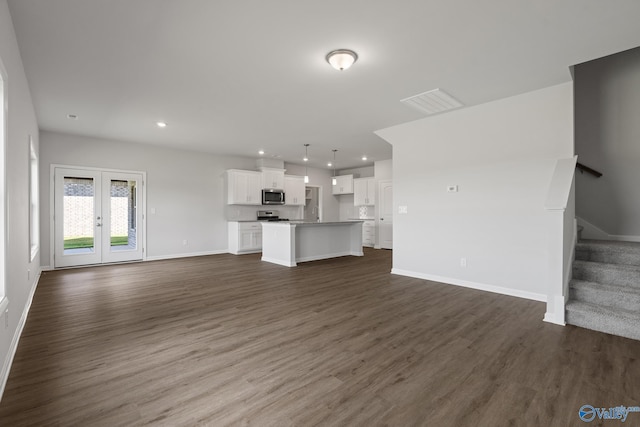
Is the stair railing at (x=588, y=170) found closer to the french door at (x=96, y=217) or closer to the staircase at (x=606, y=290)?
the staircase at (x=606, y=290)

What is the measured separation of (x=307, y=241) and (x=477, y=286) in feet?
11.8

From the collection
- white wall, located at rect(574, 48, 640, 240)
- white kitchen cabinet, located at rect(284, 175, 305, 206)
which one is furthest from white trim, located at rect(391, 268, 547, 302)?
white kitchen cabinet, located at rect(284, 175, 305, 206)

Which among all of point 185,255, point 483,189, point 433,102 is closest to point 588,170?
point 483,189

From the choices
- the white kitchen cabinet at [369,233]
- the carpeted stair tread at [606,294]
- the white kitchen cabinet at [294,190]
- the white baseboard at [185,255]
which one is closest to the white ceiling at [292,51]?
the carpeted stair tread at [606,294]

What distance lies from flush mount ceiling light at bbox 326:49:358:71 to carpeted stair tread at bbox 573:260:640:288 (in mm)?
3565

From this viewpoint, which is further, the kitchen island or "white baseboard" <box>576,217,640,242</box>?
the kitchen island

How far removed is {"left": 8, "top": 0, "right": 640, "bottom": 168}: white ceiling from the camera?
235 centimetres

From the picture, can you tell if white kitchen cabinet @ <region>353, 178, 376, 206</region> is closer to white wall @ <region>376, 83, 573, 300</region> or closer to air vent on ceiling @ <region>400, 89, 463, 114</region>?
white wall @ <region>376, 83, 573, 300</region>

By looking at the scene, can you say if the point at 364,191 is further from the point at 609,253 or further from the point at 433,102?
the point at 609,253

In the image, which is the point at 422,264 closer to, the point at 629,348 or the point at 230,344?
the point at 629,348

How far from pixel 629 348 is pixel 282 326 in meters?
3.05

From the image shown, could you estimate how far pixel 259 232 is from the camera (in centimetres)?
841

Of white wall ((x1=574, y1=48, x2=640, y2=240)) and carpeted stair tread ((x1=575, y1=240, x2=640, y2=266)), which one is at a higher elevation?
white wall ((x1=574, y1=48, x2=640, y2=240))

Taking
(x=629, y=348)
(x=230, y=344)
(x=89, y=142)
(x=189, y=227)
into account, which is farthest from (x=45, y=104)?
(x=629, y=348)
